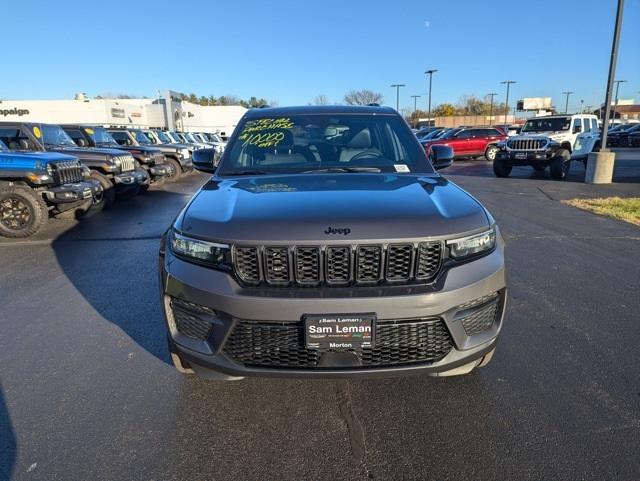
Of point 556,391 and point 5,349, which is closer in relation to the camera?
point 556,391

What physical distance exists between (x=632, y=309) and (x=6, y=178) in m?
8.73

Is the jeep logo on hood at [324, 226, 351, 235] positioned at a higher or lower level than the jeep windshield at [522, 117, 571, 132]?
lower

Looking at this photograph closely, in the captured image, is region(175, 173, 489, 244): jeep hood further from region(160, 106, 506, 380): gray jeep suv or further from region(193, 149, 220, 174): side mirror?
region(193, 149, 220, 174): side mirror

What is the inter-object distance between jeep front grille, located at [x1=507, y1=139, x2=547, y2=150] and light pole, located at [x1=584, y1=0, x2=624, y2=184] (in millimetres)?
1832

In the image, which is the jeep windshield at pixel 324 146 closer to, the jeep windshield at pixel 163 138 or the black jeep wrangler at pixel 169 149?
the black jeep wrangler at pixel 169 149

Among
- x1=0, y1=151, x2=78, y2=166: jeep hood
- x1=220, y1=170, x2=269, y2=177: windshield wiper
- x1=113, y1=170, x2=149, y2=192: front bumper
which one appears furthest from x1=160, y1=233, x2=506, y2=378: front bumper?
x1=113, y1=170, x2=149, y2=192: front bumper

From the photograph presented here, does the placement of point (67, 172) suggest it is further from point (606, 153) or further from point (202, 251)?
point (606, 153)

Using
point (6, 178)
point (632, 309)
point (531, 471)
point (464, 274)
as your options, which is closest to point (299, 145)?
point (464, 274)

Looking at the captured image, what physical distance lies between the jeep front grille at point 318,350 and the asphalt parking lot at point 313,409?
18.9 inches

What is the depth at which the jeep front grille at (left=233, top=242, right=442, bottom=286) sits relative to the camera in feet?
7.07

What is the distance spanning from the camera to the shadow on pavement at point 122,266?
3.74 m

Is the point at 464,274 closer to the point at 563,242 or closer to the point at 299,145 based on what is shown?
the point at 299,145

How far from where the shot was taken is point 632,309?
3949mm

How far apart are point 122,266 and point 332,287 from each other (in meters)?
4.14
